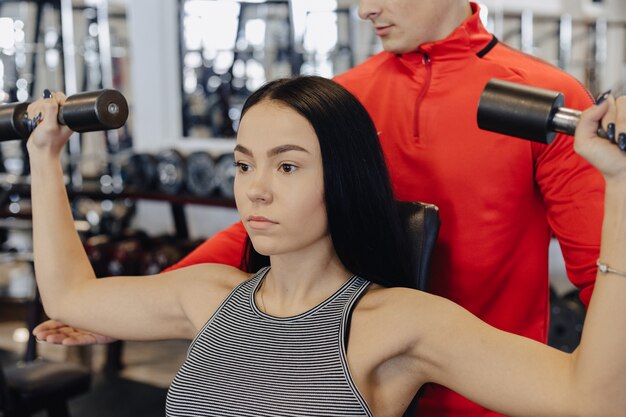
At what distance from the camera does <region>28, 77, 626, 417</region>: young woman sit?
1.12 m

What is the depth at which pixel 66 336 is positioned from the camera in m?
1.53

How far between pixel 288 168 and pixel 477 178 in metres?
0.39

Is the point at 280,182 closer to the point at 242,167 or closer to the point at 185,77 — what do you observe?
the point at 242,167

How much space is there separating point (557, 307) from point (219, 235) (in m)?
1.98

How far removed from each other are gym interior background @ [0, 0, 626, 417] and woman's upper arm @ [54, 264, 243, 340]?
8.41 ft

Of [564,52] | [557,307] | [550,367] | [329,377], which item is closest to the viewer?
[550,367]

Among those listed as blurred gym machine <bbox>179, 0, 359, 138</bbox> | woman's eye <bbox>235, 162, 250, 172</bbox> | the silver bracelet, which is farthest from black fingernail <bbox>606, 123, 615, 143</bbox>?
blurred gym machine <bbox>179, 0, 359, 138</bbox>

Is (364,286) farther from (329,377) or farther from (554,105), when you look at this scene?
(554,105)

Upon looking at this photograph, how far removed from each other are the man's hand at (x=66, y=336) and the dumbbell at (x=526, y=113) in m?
0.89

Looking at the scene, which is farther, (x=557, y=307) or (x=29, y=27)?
(x=29, y=27)

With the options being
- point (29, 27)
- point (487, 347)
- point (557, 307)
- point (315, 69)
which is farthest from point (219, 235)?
point (29, 27)

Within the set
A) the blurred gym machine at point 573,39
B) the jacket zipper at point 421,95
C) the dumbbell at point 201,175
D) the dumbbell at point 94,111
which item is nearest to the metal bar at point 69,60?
the dumbbell at point 201,175

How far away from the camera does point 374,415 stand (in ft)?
4.07

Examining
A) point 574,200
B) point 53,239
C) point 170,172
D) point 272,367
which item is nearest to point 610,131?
point 574,200
